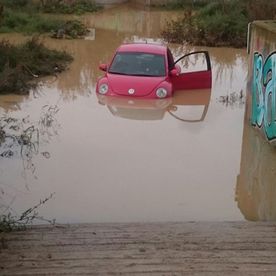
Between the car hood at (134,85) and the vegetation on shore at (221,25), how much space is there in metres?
11.7

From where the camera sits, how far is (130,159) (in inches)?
460

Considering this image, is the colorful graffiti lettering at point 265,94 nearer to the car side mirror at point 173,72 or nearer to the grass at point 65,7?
the car side mirror at point 173,72

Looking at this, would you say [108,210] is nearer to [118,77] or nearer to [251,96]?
Result: [251,96]

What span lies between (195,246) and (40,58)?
15.9 metres

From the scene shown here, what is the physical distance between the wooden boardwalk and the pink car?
9.21m

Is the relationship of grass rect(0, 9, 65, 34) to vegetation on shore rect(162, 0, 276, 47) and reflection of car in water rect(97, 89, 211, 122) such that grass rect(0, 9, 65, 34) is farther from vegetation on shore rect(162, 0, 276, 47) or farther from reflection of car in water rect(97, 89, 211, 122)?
reflection of car in water rect(97, 89, 211, 122)

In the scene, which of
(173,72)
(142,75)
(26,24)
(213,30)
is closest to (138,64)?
(142,75)

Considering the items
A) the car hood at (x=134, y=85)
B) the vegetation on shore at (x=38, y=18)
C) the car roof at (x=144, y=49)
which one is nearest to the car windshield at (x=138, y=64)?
the car roof at (x=144, y=49)

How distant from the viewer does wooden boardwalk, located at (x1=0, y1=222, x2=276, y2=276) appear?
5238mm

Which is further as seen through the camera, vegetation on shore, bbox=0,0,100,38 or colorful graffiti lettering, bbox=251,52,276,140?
vegetation on shore, bbox=0,0,100,38

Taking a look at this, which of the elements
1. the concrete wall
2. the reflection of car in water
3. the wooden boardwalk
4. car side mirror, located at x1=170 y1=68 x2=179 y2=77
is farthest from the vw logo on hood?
the wooden boardwalk

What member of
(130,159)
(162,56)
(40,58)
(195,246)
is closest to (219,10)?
(40,58)

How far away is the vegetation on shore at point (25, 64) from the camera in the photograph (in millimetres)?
17203

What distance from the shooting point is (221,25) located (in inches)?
1104
